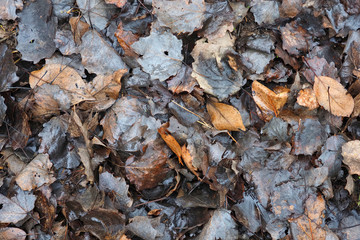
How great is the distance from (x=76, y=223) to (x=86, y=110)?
2.52 ft

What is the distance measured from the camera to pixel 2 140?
2.17m

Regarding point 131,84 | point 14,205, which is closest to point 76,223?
point 14,205

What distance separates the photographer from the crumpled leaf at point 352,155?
→ 2053 millimetres

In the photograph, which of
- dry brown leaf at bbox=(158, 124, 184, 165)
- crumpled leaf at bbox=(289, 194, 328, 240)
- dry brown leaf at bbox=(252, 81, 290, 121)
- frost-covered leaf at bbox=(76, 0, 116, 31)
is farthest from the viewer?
frost-covered leaf at bbox=(76, 0, 116, 31)

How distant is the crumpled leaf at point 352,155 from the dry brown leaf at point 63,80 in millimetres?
1744

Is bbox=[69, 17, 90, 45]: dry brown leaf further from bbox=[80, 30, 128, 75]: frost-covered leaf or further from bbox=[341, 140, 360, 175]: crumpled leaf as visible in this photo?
bbox=[341, 140, 360, 175]: crumpled leaf

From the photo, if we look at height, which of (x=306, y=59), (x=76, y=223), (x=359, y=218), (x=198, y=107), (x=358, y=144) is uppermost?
(x=306, y=59)

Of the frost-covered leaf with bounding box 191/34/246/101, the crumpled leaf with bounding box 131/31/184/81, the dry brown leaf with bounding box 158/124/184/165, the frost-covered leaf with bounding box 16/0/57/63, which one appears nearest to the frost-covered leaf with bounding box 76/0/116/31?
the frost-covered leaf with bounding box 16/0/57/63

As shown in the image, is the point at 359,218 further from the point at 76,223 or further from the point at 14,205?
the point at 14,205

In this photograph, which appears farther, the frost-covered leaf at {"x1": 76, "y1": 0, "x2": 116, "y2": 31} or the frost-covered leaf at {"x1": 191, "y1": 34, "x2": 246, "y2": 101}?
the frost-covered leaf at {"x1": 76, "y1": 0, "x2": 116, "y2": 31}

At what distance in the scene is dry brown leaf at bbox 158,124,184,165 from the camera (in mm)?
2111

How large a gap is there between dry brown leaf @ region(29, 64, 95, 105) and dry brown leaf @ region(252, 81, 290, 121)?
1158 mm

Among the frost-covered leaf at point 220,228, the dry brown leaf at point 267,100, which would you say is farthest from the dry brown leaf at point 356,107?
the frost-covered leaf at point 220,228

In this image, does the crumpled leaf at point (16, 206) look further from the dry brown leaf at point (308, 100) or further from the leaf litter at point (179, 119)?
the dry brown leaf at point (308, 100)
